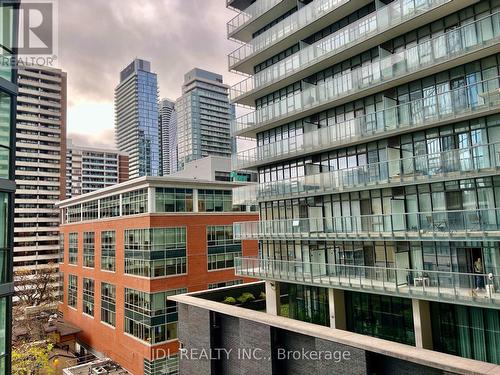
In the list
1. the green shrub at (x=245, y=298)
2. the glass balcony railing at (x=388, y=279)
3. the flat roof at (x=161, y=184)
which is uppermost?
the flat roof at (x=161, y=184)

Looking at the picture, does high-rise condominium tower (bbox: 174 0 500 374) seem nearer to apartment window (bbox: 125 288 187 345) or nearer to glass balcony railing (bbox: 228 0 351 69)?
glass balcony railing (bbox: 228 0 351 69)

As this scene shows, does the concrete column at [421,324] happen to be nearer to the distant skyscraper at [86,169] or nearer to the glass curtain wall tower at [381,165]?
the glass curtain wall tower at [381,165]

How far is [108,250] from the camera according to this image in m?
38.9

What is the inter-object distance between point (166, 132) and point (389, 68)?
157075mm

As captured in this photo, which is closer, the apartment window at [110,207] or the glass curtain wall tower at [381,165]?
the glass curtain wall tower at [381,165]

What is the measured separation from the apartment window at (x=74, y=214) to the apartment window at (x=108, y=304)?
1232cm

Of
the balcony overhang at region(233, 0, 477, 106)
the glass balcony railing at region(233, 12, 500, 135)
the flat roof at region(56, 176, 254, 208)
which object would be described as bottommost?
the flat roof at region(56, 176, 254, 208)

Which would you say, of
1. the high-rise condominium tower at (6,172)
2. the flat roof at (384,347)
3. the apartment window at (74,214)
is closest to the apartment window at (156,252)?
the flat roof at (384,347)

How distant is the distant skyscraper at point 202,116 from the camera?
121000mm

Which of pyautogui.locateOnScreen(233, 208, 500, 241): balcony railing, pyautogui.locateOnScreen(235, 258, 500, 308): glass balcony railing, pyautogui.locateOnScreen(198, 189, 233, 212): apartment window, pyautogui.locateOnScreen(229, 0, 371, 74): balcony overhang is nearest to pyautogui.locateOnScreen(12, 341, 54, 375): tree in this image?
pyautogui.locateOnScreen(198, 189, 233, 212): apartment window

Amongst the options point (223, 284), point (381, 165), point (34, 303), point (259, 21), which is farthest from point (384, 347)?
point (34, 303)

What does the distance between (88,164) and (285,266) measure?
110982mm

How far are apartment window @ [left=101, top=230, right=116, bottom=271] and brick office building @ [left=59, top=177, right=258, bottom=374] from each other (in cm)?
10

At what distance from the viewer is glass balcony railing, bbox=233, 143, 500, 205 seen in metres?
14.7
